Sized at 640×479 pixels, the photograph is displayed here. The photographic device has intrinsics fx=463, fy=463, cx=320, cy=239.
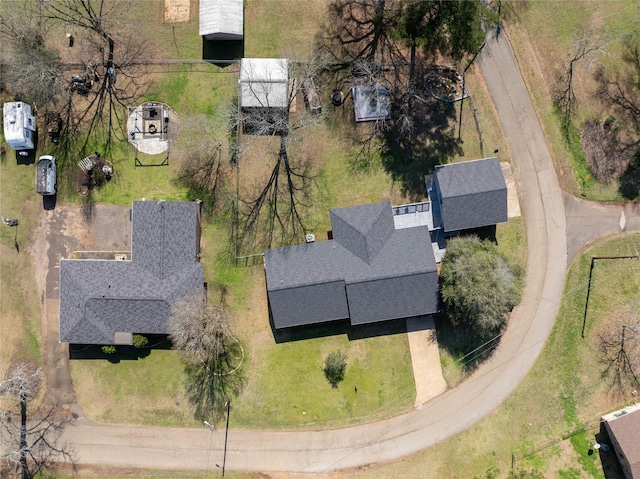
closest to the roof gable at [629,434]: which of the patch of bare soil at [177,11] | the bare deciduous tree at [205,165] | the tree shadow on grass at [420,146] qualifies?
the tree shadow on grass at [420,146]

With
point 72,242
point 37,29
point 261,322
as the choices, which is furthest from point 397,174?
point 37,29

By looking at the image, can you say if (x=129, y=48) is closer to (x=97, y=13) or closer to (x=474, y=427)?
(x=97, y=13)

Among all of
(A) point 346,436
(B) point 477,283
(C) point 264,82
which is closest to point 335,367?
(A) point 346,436

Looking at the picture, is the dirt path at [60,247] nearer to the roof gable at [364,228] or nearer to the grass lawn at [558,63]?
the roof gable at [364,228]

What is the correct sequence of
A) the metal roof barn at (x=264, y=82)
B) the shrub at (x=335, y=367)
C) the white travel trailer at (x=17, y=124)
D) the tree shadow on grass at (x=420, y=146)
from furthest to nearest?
1. the tree shadow on grass at (x=420, y=146)
2. the white travel trailer at (x=17, y=124)
3. the shrub at (x=335, y=367)
4. the metal roof barn at (x=264, y=82)

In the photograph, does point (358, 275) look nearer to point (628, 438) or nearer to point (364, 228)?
point (364, 228)

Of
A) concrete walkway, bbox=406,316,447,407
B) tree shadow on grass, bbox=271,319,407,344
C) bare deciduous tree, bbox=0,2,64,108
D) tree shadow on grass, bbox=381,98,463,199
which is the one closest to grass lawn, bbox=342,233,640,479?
concrete walkway, bbox=406,316,447,407
